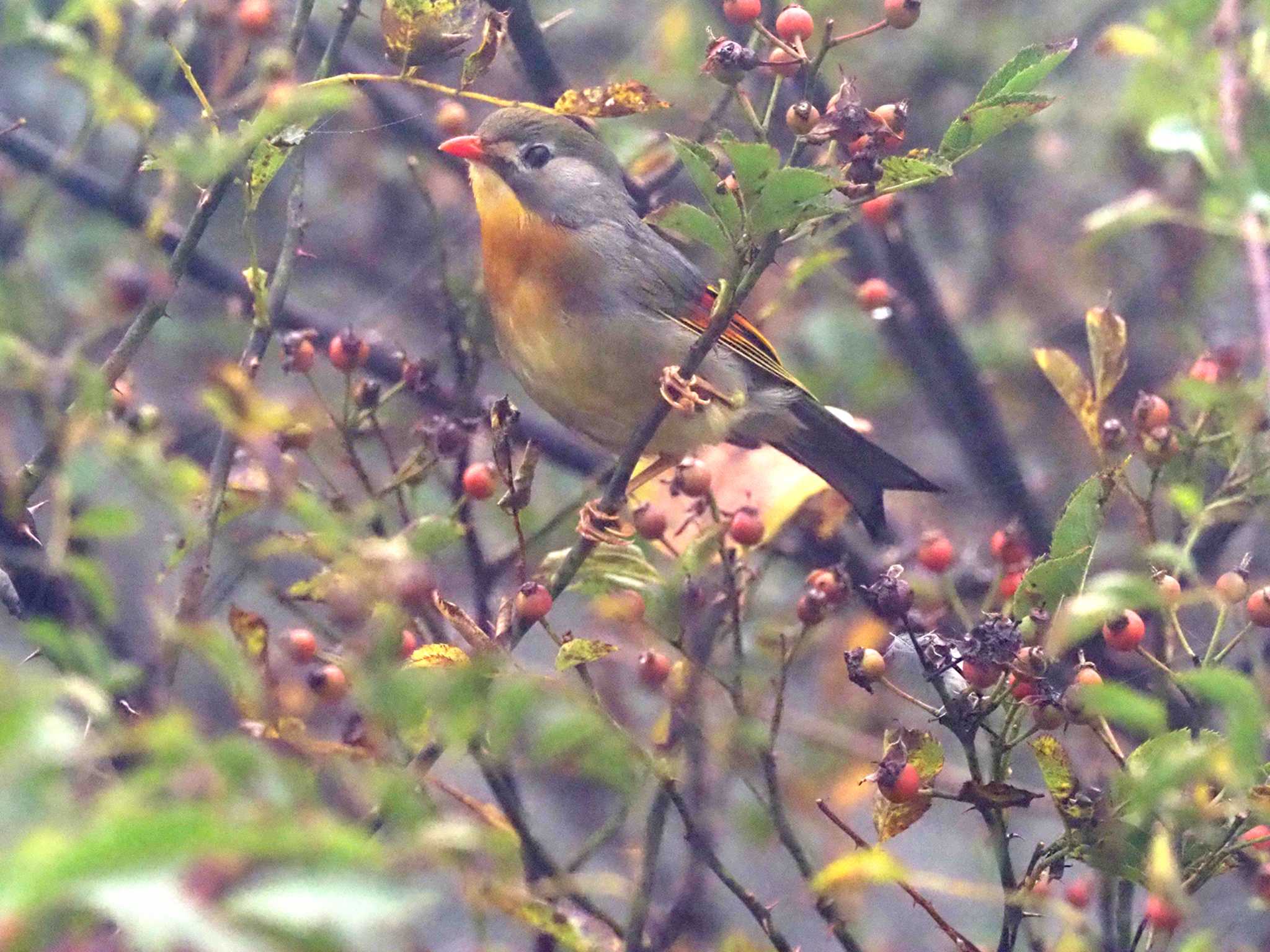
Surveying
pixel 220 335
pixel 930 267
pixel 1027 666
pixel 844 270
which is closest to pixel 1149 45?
pixel 844 270

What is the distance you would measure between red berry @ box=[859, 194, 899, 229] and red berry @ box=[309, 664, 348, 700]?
4.26ft

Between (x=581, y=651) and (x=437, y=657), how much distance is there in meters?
0.19

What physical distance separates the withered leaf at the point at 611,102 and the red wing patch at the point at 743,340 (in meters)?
1.21

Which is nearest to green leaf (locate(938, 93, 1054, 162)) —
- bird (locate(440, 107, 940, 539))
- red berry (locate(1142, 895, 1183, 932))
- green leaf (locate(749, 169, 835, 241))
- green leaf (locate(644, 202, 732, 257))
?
green leaf (locate(749, 169, 835, 241))

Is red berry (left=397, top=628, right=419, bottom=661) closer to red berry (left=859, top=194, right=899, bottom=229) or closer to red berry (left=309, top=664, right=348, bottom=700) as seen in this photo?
red berry (left=309, top=664, right=348, bottom=700)

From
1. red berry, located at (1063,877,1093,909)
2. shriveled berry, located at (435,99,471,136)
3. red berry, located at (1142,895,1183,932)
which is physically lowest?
red berry, located at (1063,877,1093,909)

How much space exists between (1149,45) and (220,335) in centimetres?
252

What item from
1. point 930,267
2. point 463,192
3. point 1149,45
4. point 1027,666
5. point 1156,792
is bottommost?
point 930,267

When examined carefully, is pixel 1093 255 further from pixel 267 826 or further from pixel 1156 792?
pixel 267 826

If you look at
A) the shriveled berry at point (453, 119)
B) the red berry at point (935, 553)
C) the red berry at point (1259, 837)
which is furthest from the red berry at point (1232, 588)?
the shriveled berry at point (453, 119)

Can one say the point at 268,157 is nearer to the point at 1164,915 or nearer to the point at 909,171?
the point at 909,171

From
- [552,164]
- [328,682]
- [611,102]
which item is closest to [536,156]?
[552,164]

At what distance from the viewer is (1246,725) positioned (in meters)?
1.20

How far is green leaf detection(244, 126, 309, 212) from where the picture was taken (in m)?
1.89
